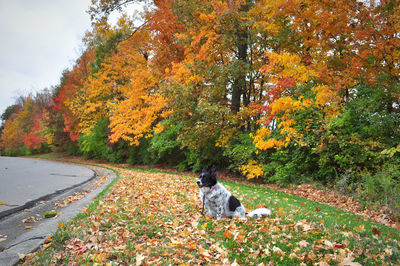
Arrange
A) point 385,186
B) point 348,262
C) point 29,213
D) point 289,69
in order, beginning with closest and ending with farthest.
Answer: point 348,262, point 29,213, point 385,186, point 289,69

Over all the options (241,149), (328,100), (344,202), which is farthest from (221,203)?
(241,149)

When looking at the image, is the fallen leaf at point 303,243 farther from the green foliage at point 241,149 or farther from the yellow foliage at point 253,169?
the green foliage at point 241,149

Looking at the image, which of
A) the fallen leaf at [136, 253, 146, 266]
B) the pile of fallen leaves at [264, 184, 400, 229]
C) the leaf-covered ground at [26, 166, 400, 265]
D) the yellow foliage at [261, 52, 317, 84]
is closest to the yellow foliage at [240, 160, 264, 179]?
the pile of fallen leaves at [264, 184, 400, 229]

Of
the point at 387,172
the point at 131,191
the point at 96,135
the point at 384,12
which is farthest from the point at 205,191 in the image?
the point at 96,135

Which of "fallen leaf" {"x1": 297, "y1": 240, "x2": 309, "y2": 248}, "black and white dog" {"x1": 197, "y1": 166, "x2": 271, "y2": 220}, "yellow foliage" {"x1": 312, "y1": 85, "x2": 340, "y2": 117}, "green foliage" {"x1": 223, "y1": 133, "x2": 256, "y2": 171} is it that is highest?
"yellow foliage" {"x1": 312, "y1": 85, "x2": 340, "y2": 117}

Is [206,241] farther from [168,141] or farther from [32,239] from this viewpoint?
[168,141]

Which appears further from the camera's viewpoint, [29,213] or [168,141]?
[168,141]

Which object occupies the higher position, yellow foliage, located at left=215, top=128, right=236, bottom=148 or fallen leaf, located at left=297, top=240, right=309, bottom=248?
yellow foliage, located at left=215, top=128, right=236, bottom=148

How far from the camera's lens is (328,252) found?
10.9 feet

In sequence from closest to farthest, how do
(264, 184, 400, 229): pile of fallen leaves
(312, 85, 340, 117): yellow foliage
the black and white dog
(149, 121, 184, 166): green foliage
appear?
1. the black and white dog
2. (264, 184, 400, 229): pile of fallen leaves
3. (312, 85, 340, 117): yellow foliage
4. (149, 121, 184, 166): green foliage

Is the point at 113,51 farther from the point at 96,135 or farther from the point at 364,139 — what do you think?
the point at 364,139

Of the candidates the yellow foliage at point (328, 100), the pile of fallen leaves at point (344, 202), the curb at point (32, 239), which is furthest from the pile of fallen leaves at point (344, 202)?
the curb at point (32, 239)

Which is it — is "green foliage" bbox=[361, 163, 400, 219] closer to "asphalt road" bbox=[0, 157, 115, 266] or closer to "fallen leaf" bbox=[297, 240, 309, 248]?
"fallen leaf" bbox=[297, 240, 309, 248]

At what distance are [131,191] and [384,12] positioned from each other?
10520 millimetres
